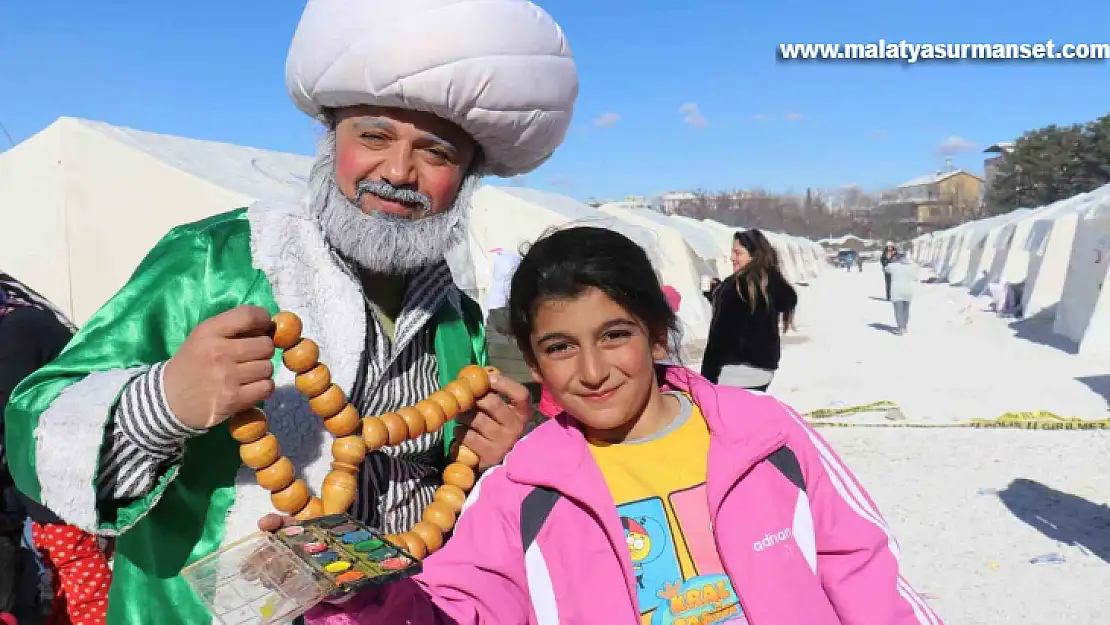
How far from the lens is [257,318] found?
4.22 ft

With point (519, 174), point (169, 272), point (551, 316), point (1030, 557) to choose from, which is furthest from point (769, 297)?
point (169, 272)

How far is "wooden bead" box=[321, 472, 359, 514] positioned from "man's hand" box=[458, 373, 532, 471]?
0.36 m

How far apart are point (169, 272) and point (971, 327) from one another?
15998mm

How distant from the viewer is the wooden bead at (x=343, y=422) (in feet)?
4.67

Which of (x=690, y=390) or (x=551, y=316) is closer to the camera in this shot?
(x=551, y=316)

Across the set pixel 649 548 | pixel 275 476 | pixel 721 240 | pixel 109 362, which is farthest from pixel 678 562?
pixel 721 240

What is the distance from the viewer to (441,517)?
1591mm

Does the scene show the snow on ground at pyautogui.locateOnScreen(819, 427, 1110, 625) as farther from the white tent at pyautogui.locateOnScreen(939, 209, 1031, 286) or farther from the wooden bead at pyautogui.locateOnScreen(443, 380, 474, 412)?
the white tent at pyautogui.locateOnScreen(939, 209, 1031, 286)

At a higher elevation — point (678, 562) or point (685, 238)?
point (678, 562)

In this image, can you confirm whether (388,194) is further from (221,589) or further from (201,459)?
(221,589)

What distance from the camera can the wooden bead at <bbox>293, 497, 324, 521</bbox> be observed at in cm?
135

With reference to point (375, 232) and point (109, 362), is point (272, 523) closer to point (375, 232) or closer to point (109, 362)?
point (109, 362)

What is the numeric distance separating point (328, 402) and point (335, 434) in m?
0.08

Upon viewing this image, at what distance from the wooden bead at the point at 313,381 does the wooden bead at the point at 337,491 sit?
16cm
